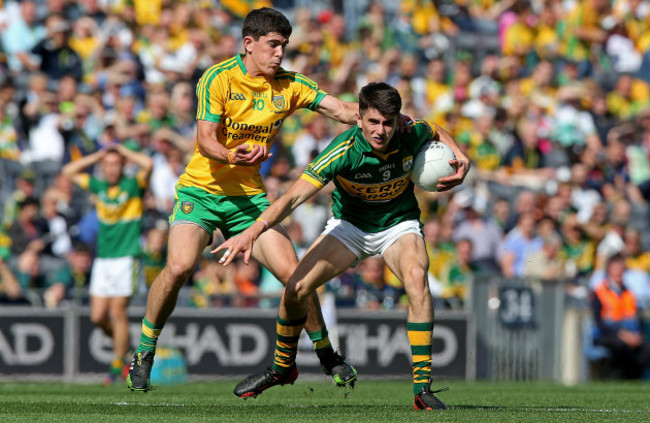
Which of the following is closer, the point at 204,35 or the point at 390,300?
the point at 390,300

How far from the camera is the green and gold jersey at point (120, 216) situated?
12.5m

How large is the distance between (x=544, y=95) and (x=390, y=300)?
6421 mm

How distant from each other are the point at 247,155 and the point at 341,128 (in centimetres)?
905

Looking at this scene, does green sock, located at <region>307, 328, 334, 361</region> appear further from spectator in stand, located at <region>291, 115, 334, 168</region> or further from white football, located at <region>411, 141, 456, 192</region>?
spectator in stand, located at <region>291, 115, 334, 168</region>

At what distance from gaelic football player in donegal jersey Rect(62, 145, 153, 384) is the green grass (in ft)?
2.30

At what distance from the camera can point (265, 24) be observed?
8.30 metres

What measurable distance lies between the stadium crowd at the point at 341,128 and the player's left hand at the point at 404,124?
5863 mm

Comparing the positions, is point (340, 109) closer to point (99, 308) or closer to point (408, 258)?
point (408, 258)

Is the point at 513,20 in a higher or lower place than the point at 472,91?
higher

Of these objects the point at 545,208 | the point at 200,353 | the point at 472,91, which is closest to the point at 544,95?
the point at 472,91

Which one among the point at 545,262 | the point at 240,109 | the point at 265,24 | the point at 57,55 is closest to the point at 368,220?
the point at 240,109

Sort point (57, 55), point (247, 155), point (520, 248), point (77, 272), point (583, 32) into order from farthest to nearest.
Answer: point (583, 32) < point (57, 55) < point (520, 248) < point (77, 272) < point (247, 155)

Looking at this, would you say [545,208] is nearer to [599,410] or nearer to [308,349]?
[308,349]

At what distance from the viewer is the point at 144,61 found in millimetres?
17062
